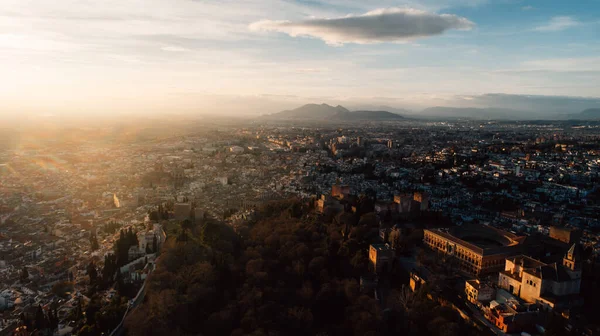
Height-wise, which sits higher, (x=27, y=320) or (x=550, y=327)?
(x=550, y=327)

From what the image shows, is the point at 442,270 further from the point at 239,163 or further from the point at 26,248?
the point at 239,163

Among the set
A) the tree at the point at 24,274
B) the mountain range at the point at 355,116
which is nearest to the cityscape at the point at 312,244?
the tree at the point at 24,274

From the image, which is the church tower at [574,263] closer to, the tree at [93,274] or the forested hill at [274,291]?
the forested hill at [274,291]

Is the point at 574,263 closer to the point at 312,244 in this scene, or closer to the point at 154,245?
the point at 312,244

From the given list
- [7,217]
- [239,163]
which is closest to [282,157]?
[239,163]

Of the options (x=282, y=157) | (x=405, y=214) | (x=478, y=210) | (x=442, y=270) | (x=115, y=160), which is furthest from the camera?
(x=282, y=157)

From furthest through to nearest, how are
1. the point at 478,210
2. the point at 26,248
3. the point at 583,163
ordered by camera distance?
the point at 583,163 < the point at 478,210 < the point at 26,248

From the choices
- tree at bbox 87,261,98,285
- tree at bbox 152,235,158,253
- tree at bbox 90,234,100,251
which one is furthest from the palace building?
tree at bbox 90,234,100,251
